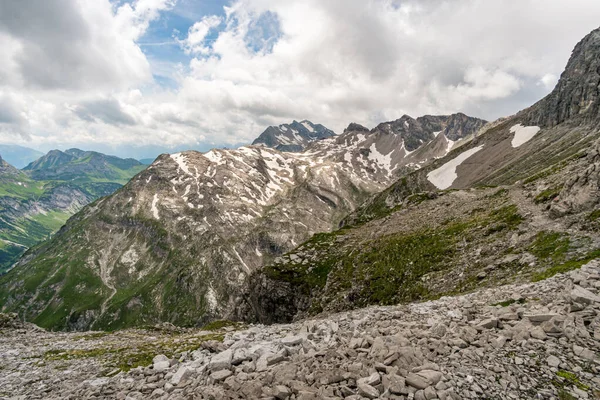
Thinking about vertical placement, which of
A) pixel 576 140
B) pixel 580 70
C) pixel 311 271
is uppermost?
pixel 580 70

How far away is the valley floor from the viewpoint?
A: 9.89 meters

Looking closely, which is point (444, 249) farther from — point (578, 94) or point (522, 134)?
point (578, 94)

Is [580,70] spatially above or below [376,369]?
above

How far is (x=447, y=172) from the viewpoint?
174750 millimetres

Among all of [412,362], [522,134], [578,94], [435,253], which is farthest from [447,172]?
[412,362]

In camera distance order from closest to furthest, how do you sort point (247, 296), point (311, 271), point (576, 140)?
point (311, 271) → point (247, 296) → point (576, 140)

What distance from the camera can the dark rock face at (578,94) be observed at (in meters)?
154

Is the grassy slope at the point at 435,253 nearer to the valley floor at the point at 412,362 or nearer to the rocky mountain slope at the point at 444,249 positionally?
the rocky mountain slope at the point at 444,249

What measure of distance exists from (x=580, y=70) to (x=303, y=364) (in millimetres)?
248010

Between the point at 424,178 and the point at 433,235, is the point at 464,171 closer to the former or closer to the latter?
the point at 424,178

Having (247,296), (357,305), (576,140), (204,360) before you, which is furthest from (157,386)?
(576,140)

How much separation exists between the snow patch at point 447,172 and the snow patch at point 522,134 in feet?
59.0

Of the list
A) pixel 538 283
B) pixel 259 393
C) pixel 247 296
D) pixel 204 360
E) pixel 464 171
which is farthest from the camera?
pixel 464 171

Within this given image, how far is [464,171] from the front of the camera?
6531 inches
